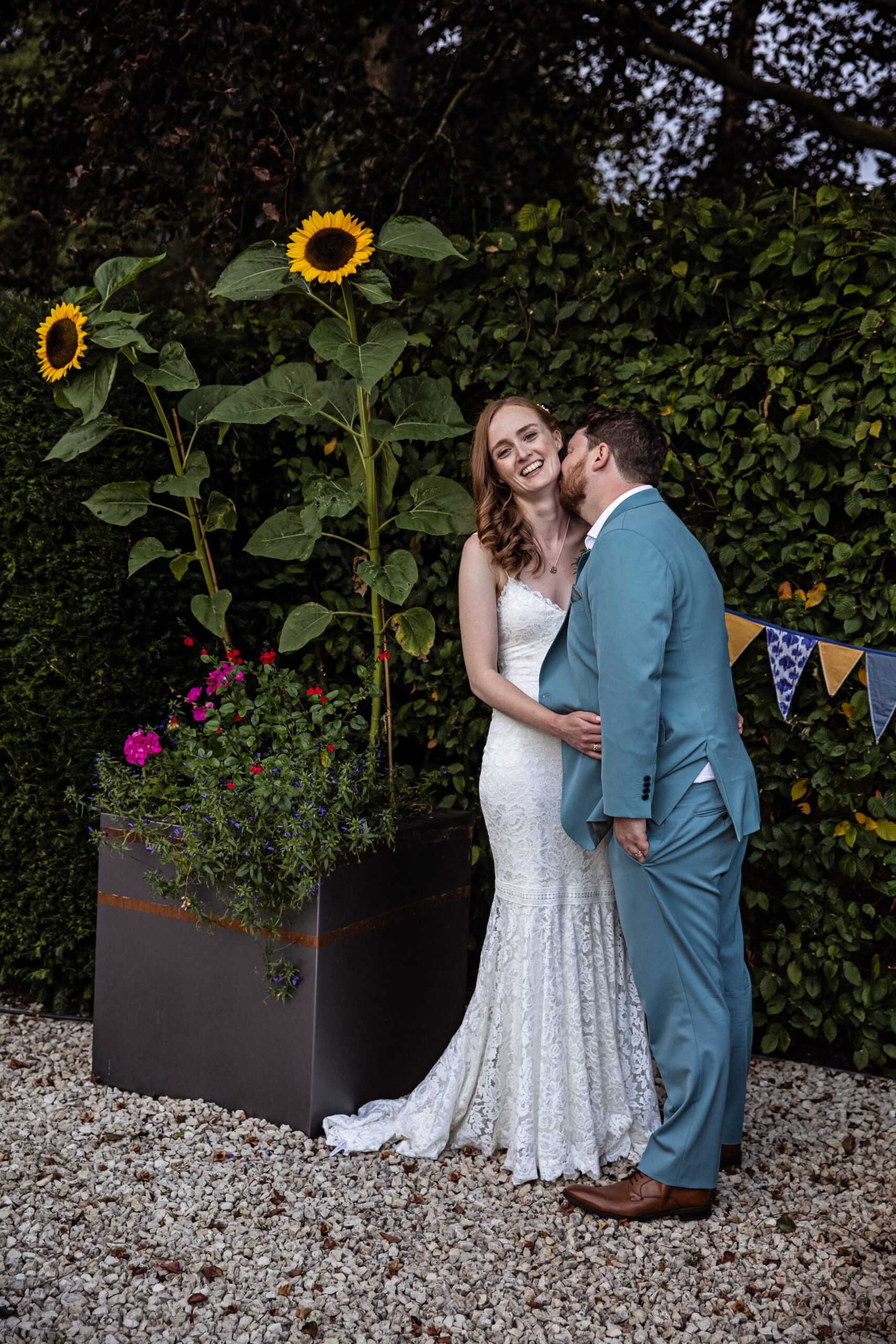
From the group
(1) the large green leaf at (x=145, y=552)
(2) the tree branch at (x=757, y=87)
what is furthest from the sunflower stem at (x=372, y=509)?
(2) the tree branch at (x=757, y=87)

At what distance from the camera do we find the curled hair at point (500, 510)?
102 inches

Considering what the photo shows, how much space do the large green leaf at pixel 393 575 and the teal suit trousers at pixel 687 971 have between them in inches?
41.3

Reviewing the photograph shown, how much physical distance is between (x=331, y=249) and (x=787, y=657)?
165 cm

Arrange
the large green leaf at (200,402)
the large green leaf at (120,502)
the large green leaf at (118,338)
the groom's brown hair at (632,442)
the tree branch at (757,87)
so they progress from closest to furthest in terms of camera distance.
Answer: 1. the groom's brown hair at (632,442)
2. the large green leaf at (118,338)
3. the large green leaf at (120,502)
4. the large green leaf at (200,402)
5. the tree branch at (757,87)

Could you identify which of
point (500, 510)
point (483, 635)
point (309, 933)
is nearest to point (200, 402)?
point (500, 510)

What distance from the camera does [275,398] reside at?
9.84 ft

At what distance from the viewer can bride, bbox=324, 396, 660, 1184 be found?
246cm

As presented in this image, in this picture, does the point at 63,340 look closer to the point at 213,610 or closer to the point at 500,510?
the point at 213,610

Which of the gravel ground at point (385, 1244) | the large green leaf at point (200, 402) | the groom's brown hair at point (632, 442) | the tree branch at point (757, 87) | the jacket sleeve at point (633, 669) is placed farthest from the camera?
the tree branch at point (757, 87)

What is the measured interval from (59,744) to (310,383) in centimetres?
137


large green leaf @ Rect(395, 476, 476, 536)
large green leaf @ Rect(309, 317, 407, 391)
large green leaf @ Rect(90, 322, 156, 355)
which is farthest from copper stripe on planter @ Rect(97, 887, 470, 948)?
large green leaf @ Rect(90, 322, 156, 355)

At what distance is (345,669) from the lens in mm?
3617

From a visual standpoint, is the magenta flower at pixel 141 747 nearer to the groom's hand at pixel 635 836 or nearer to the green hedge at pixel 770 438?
the green hedge at pixel 770 438

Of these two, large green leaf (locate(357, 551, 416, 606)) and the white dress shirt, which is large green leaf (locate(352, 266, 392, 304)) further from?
the white dress shirt
